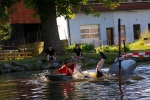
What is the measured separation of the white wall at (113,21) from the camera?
48062 mm

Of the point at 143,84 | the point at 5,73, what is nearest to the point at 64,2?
the point at 5,73

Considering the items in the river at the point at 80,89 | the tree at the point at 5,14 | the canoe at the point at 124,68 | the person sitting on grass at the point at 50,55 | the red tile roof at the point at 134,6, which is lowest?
the river at the point at 80,89

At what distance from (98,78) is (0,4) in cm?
1258

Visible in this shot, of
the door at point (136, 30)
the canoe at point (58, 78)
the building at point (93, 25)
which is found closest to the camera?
the canoe at point (58, 78)

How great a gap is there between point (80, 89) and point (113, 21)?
33869 millimetres

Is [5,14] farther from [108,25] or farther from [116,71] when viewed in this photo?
[108,25]

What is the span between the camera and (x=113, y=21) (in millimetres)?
49719

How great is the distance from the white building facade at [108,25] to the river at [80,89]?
2714 centimetres

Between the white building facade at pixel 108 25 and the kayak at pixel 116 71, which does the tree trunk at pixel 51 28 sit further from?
the white building facade at pixel 108 25

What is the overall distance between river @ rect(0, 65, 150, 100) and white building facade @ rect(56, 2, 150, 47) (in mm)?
27142

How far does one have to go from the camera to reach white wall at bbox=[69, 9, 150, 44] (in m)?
48.1

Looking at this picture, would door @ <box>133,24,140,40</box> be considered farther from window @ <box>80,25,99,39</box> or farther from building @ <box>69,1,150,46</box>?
window @ <box>80,25,99,39</box>

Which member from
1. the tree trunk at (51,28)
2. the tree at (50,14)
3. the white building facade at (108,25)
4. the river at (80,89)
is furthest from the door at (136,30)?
the river at (80,89)

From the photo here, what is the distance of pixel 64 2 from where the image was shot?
31625mm
